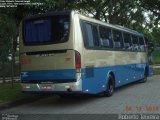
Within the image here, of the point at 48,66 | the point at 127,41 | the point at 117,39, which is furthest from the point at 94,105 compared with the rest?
the point at 127,41

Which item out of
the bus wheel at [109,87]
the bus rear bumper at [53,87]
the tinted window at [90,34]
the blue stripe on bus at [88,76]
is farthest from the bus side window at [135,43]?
the bus rear bumper at [53,87]

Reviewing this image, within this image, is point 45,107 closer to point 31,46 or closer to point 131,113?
point 31,46

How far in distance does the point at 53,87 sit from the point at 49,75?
0.45m

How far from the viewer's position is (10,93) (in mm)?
16141

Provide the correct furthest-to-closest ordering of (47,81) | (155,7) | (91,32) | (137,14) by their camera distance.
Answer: (155,7) < (137,14) < (91,32) < (47,81)

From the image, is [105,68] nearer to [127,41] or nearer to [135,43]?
[127,41]

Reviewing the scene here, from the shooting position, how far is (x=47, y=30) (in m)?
13.7

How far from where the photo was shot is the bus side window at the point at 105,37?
51.1ft

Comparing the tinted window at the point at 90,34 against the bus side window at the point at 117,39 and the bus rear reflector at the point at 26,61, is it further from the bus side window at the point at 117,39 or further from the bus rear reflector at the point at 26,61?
the bus side window at the point at 117,39

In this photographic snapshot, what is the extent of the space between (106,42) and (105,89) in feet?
6.24

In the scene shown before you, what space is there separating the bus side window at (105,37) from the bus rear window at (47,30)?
2.42m

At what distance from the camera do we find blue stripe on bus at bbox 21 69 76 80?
43.1ft

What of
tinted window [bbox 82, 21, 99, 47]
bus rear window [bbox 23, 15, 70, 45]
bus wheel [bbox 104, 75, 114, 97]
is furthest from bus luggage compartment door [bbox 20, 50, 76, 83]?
bus wheel [bbox 104, 75, 114, 97]

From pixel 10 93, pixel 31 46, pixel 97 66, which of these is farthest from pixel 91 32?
pixel 10 93
